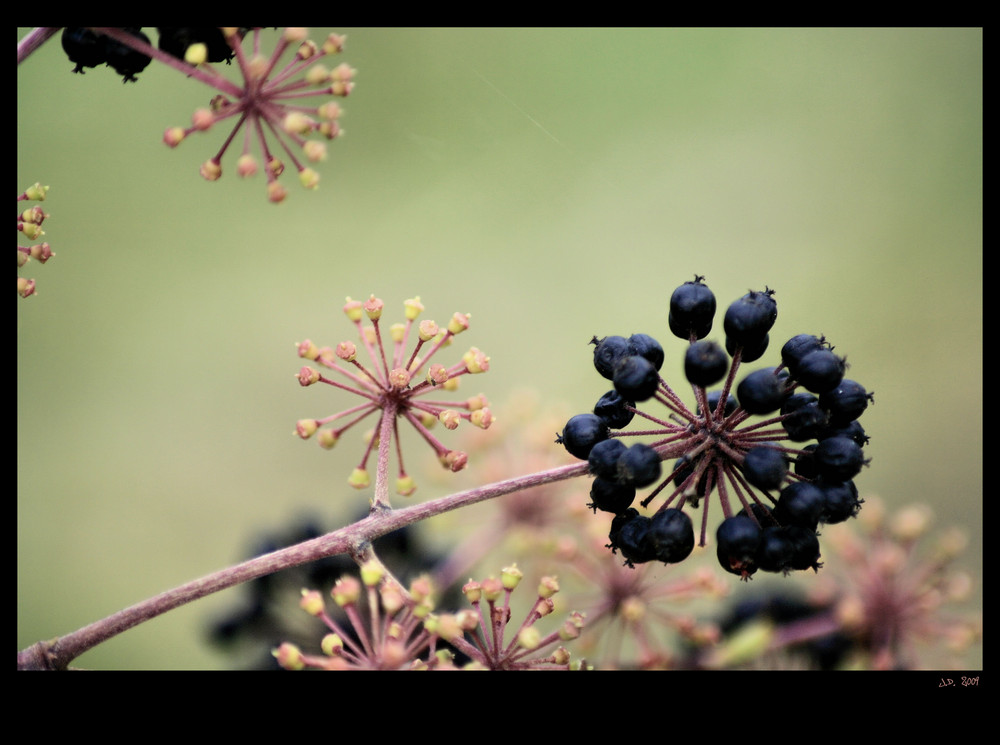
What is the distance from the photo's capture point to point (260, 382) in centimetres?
730

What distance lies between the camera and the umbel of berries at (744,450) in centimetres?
250

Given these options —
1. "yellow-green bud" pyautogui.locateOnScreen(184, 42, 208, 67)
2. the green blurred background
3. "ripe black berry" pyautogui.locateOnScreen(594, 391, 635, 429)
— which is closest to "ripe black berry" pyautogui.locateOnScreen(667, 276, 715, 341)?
"ripe black berry" pyautogui.locateOnScreen(594, 391, 635, 429)

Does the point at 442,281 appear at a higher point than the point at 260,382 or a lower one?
higher

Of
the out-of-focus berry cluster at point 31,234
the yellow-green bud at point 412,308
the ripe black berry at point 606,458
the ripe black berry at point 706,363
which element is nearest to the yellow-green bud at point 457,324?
the yellow-green bud at point 412,308

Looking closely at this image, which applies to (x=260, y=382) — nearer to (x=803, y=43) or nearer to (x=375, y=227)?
(x=375, y=227)

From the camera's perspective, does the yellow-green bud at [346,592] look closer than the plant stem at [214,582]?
No

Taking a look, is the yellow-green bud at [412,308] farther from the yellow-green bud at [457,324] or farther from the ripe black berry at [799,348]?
the ripe black berry at [799,348]

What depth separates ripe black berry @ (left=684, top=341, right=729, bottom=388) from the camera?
254 cm

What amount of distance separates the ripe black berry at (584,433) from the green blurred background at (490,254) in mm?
3677

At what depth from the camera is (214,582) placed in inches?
101

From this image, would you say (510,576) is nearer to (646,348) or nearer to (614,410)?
(614,410)
